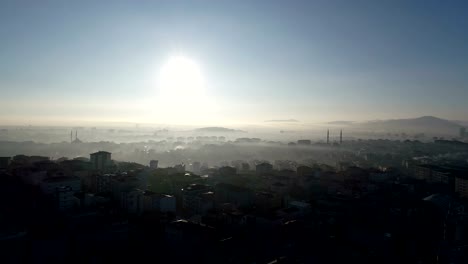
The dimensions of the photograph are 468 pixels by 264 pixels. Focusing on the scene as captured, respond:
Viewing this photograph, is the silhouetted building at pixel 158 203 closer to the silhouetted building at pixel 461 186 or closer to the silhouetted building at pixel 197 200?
the silhouetted building at pixel 197 200

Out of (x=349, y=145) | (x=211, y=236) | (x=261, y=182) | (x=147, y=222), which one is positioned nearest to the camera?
(x=211, y=236)

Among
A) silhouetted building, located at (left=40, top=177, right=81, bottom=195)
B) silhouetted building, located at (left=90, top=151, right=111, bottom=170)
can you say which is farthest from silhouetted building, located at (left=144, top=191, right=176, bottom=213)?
silhouetted building, located at (left=90, top=151, right=111, bottom=170)

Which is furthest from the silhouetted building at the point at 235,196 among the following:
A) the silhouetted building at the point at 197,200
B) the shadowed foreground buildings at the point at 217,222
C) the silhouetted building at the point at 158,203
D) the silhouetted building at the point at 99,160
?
the silhouetted building at the point at 99,160

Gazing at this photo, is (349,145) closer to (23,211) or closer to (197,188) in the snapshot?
(197,188)

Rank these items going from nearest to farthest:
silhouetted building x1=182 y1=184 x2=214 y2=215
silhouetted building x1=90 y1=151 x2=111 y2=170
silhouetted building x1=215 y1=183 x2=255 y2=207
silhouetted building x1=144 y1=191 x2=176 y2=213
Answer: silhouetted building x1=144 y1=191 x2=176 y2=213 → silhouetted building x1=182 y1=184 x2=214 y2=215 → silhouetted building x1=215 y1=183 x2=255 y2=207 → silhouetted building x1=90 y1=151 x2=111 y2=170

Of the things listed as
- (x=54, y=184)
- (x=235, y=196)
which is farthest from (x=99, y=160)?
(x=235, y=196)

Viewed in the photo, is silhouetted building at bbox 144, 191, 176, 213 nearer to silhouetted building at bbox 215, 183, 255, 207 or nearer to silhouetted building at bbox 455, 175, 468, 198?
silhouetted building at bbox 215, 183, 255, 207

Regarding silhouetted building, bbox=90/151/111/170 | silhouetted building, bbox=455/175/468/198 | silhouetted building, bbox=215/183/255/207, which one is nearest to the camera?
silhouetted building, bbox=215/183/255/207

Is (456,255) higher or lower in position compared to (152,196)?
lower

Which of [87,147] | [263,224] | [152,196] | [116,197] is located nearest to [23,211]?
[116,197]

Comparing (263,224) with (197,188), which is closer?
(263,224)

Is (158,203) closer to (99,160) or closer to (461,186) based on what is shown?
(99,160)
